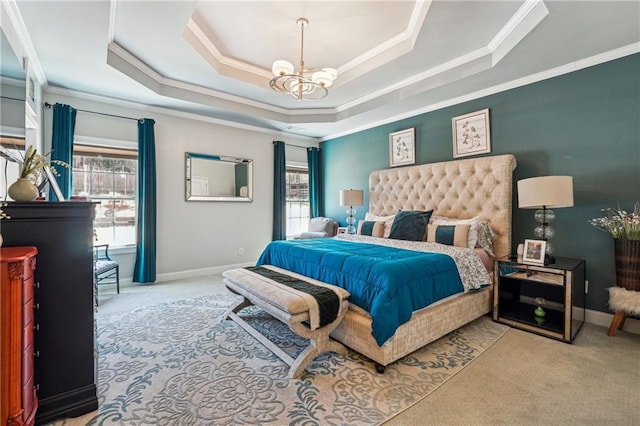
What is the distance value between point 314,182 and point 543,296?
436 cm

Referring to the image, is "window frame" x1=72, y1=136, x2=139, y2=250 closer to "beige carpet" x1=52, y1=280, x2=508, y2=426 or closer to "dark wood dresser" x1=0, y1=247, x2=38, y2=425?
"beige carpet" x1=52, y1=280, x2=508, y2=426

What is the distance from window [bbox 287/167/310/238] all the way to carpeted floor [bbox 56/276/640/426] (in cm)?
369

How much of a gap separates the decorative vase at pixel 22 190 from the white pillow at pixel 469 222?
12.3ft

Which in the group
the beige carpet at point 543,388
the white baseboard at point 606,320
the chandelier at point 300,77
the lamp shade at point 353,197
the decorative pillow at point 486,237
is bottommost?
the beige carpet at point 543,388

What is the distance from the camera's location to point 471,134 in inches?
154

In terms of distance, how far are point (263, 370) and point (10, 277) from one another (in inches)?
61.2

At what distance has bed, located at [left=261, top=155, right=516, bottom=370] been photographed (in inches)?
87.7

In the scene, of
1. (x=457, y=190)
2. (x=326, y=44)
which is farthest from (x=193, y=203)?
(x=457, y=190)

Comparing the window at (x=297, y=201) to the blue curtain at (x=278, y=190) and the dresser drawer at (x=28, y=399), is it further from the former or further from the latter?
the dresser drawer at (x=28, y=399)

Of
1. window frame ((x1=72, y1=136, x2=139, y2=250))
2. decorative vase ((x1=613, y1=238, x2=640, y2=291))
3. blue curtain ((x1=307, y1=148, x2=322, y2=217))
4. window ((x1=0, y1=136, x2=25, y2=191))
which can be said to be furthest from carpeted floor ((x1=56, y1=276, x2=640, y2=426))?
blue curtain ((x1=307, y1=148, x2=322, y2=217))

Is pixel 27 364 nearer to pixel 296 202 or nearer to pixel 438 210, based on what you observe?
pixel 438 210

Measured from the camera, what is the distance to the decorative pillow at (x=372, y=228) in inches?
165

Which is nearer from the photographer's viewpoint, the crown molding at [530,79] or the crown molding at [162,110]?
the crown molding at [530,79]

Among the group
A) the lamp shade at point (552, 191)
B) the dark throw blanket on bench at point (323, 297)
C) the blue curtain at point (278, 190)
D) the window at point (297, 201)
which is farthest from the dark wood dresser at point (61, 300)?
the window at point (297, 201)
